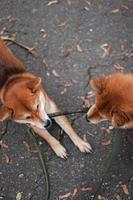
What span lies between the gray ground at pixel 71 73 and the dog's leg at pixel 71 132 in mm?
80

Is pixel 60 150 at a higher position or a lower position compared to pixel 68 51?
lower

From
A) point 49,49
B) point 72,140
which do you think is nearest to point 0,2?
point 49,49

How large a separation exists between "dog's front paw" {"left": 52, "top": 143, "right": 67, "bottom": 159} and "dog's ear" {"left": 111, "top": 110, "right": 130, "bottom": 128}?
3.96ft

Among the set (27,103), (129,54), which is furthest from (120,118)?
(129,54)

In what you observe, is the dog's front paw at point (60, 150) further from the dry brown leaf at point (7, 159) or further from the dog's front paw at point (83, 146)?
the dry brown leaf at point (7, 159)

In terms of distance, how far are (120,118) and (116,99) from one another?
0.15 metres

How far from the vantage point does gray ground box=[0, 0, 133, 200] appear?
13.5 feet

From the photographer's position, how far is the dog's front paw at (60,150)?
4.25 metres

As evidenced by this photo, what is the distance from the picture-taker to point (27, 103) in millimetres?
3713

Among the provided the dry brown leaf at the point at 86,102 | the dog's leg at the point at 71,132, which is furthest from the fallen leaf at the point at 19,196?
the dry brown leaf at the point at 86,102

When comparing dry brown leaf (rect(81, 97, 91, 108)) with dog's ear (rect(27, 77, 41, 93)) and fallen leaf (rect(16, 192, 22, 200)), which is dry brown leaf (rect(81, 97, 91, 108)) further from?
fallen leaf (rect(16, 192, 22, 200))

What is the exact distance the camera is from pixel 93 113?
11.3ft

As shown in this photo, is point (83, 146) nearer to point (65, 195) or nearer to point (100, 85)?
point (65, 195)

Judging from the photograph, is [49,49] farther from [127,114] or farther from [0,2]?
[127,114]
